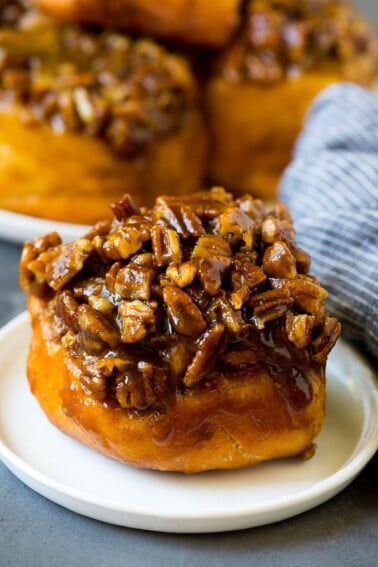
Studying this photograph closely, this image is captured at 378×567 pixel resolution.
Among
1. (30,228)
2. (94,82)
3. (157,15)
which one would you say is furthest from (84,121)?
(157,15)

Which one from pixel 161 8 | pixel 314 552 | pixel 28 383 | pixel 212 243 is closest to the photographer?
pixel 314 552

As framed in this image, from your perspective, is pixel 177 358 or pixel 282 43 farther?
pixel 282 43

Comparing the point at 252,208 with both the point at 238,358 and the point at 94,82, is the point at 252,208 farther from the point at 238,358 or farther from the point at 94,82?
the point at 94,82

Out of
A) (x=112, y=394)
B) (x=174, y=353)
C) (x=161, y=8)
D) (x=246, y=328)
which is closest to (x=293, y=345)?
(x=246, y=328)

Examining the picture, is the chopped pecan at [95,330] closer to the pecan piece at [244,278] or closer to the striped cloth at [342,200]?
the pecan piece at [244,278]

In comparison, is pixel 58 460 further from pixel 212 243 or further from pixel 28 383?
pixel 212 243

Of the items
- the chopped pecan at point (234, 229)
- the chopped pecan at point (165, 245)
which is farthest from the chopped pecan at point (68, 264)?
the chopped pecan at point (234, 229)
